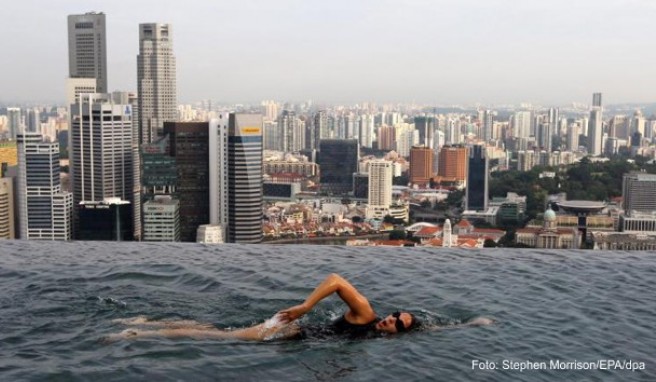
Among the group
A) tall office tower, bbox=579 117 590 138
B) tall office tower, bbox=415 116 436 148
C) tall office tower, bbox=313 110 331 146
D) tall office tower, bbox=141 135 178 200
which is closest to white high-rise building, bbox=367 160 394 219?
tall office tower, bbox=141 135 178 200

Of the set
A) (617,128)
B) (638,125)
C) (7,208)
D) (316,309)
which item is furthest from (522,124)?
(316,309)

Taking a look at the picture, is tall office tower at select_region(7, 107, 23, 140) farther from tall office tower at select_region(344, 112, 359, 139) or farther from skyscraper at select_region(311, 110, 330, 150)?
tall office tower at select_region(344, 112, 359, 139)

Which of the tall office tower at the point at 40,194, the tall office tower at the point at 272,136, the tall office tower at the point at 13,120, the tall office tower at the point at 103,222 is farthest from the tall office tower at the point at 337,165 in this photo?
the tall office tower at the point at 103,222

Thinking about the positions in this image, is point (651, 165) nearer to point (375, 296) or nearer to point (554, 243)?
point (554, 243)

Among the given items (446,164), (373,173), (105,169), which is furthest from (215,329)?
(446,164)

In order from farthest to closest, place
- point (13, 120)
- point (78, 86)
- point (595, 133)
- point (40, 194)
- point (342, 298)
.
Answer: point (595, 133) → point (13, 120) → point (78, 86) → point (40, 194) → point (342, 298)

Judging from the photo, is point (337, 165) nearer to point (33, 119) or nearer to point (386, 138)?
point (386, 138)
